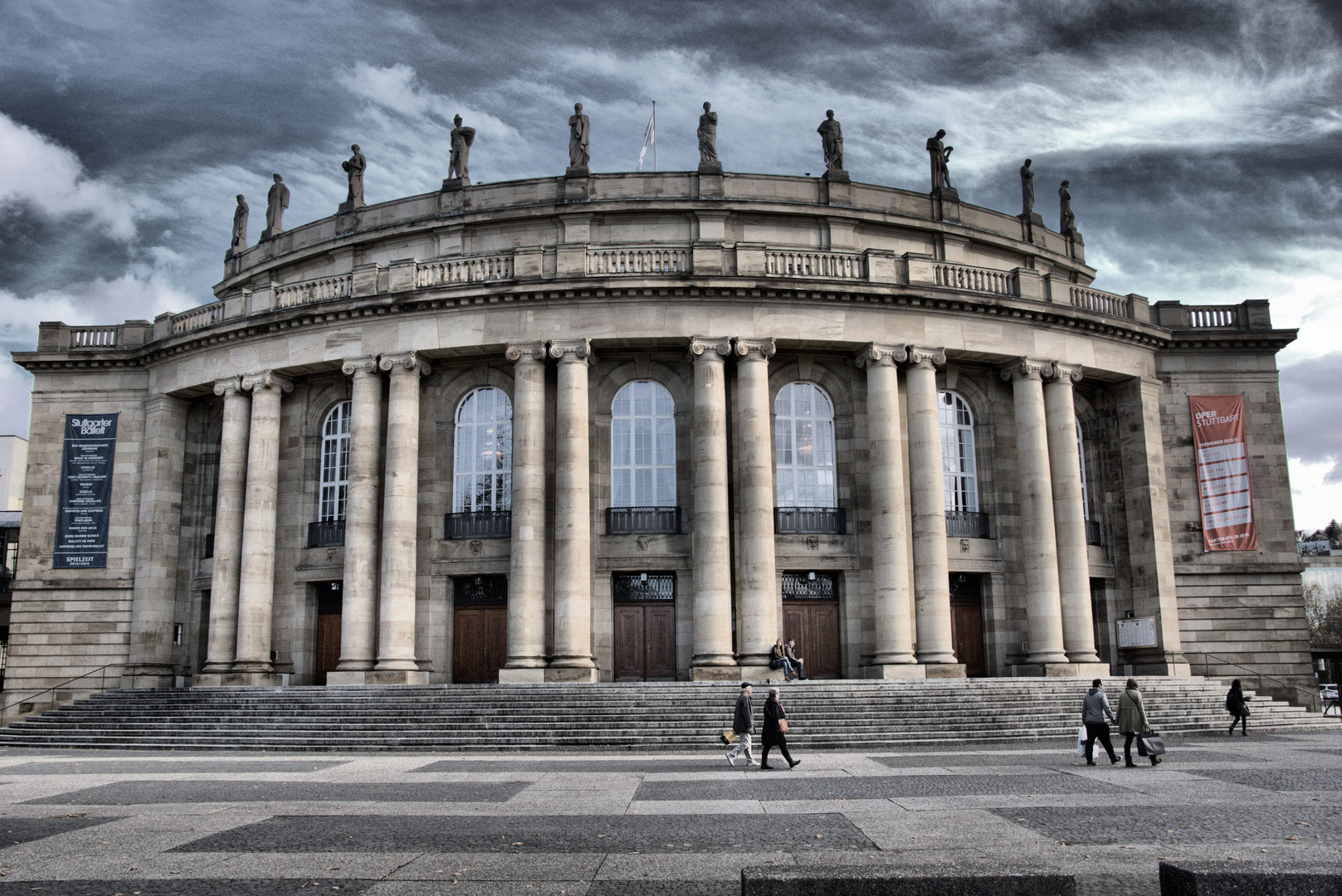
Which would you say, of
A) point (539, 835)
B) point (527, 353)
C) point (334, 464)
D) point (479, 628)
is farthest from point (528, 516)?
point (539, 835)

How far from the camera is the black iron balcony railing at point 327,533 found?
1328 inches

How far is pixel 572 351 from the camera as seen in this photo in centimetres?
3111

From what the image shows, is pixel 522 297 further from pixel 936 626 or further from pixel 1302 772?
pixel 1302 772

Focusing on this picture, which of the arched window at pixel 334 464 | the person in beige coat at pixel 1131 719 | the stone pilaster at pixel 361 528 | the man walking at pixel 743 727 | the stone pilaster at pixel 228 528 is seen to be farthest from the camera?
the arched window at pixel 334 464

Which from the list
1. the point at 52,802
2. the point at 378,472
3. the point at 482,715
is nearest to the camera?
the point at 52,802

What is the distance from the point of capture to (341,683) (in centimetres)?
3033

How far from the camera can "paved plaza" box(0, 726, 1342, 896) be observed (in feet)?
29.5

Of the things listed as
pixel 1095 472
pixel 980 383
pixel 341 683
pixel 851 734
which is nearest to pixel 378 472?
pixel 341 683

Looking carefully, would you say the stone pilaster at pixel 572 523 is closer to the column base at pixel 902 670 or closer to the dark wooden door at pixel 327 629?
the column base at pixel 902 670

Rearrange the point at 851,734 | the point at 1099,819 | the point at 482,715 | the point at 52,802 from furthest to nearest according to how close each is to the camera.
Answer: the point at 482,715
the point at 851,734
the point at 52,802
the point at 1099,819

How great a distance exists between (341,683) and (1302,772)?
23501mm

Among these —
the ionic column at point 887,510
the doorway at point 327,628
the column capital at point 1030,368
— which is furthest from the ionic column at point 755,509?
the doorway at point 327,628

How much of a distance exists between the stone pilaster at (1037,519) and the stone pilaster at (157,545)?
27583 mm

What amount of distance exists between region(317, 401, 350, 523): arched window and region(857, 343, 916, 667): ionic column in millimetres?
16574
